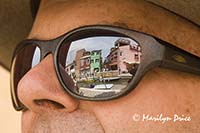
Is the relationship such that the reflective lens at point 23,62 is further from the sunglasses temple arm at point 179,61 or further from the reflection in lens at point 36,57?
the sunglasses temple arm at point 179,61

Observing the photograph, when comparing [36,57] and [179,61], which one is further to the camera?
[36,57]

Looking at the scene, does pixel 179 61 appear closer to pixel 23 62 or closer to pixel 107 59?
pixel 107 59

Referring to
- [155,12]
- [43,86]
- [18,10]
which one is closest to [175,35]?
[155,12]

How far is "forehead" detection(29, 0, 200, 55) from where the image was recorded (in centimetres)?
111

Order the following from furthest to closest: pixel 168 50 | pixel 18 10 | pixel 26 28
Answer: pixel 26 28, pixel 18 10, pixel 168 50

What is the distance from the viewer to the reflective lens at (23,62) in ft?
4.09

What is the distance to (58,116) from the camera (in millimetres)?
1140

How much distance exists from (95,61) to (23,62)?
315 millimetres

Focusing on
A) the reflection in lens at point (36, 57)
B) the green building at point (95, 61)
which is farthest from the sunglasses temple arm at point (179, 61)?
the reflection in lens at point (36, 57)

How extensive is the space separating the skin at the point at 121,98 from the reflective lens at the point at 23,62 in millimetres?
53

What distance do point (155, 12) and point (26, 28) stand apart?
0.54 m

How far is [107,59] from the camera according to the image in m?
1.08

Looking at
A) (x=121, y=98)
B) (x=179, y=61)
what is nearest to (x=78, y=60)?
(x=121, y=98)

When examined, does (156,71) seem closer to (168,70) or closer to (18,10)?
(168,70)
